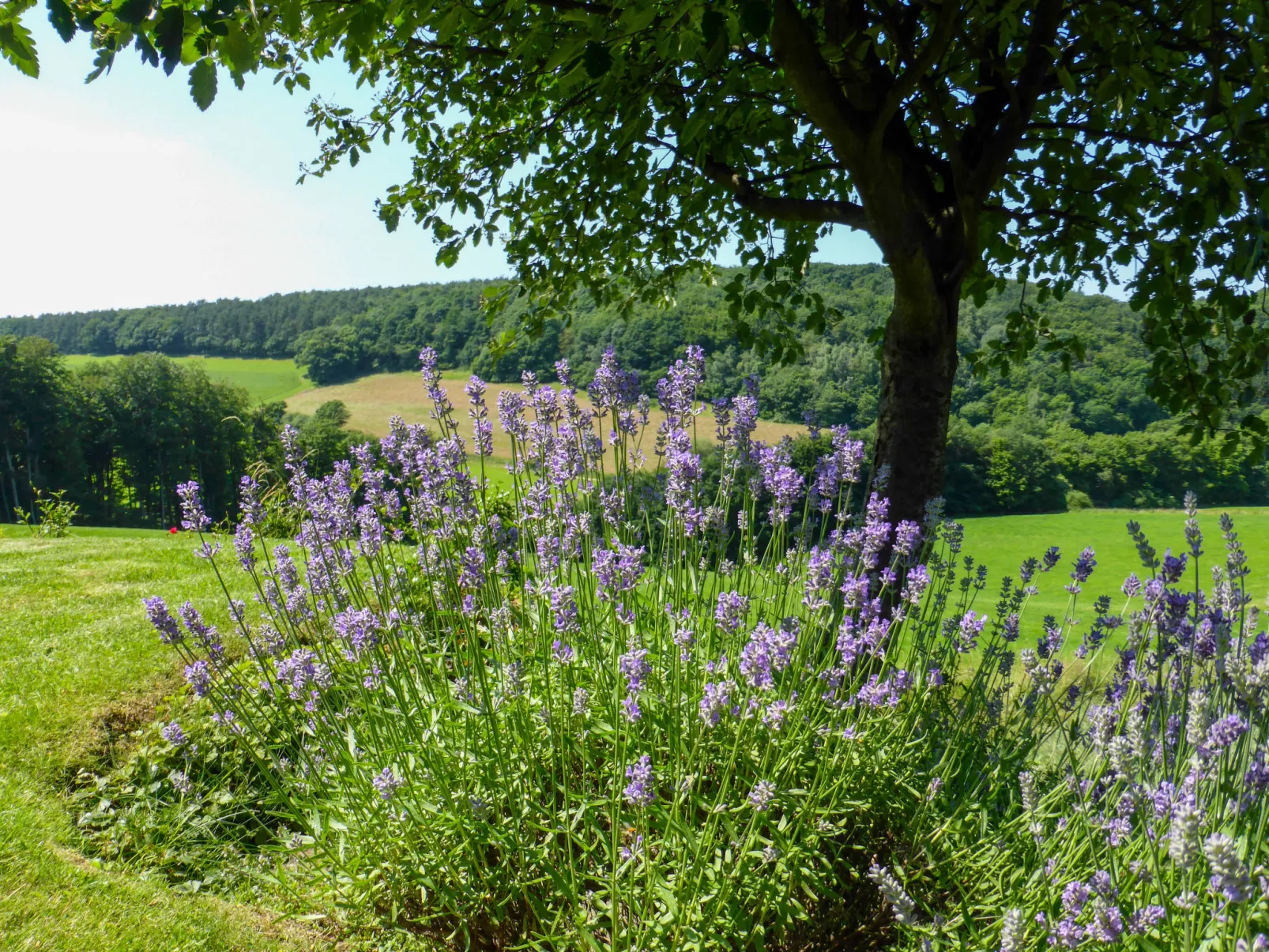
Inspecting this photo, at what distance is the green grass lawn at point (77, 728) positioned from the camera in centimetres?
279

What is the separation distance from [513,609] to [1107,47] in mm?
4005

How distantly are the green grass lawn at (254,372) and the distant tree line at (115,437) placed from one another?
8.07 m

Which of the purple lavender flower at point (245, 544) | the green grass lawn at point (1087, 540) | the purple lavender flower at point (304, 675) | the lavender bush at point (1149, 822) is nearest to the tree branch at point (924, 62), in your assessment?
the lavender bush at point (1149, 822)

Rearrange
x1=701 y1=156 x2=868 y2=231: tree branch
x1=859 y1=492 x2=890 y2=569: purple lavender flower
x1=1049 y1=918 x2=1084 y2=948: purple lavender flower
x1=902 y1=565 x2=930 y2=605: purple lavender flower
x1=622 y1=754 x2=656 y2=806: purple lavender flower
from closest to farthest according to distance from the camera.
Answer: x1=1049 y1=918 x2=1084 y2=948: purple lavender flower
x1=622 y1=754 x2=656 y2=806: purple lavender flower
x1=902 y1=565 x2=930 y2=605: purple lavender flower
x1=859 y1=492 x2=890 y2=569: purple lavender flower
x1=701 y1=156 x2=868 y2=231: tree branch

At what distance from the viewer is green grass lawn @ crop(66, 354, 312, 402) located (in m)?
66.9

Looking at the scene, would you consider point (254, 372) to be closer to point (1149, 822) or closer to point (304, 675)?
point (304, 675)

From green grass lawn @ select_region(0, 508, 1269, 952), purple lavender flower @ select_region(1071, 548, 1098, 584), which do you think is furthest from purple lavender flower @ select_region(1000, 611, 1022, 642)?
green grass lawn @ select_region(0, 508, 1269, 952)

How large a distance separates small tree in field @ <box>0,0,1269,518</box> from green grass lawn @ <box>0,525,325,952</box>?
9.97ft

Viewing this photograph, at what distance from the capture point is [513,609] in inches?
152

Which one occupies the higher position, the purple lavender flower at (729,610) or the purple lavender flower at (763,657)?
the purple lavender flower at (729,610)

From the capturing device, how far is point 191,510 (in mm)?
2826

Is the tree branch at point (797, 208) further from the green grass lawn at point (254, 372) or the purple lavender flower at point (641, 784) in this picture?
the green grass lawn at point (254, 372)

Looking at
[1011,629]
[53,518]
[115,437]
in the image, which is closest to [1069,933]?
[1011,629]

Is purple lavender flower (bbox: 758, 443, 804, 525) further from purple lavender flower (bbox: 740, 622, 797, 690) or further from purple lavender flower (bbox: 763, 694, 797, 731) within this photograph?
purple lavender flower (bbox: 763, 694, 797, 731)
